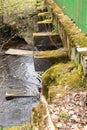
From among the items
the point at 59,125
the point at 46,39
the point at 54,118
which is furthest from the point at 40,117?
the point at 46,39

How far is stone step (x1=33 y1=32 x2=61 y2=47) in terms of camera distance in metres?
8.64

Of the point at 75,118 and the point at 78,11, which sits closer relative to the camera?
the point at 75,118

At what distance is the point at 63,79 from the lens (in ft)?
18.2

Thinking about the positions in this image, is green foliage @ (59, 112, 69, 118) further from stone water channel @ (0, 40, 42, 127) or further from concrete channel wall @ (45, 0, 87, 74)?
stone water channel @ (0, 40, 42, 127)

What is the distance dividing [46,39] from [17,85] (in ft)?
6.47

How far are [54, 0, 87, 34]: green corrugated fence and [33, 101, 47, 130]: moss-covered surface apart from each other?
77.6 inches

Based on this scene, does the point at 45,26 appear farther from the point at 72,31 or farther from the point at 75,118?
the point at 75,118

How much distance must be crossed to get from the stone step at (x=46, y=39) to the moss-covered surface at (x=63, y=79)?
2.46 meters

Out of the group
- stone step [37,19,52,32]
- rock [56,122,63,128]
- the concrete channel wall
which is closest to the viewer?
rock [56,122,63,128]

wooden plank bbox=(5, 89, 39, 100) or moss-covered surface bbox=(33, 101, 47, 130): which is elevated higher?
moss-covered surface bbox=(33, 101, 47, 130)

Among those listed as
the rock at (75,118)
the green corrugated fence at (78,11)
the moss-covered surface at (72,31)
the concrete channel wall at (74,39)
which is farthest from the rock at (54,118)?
the green corrugated fence at (78,11)

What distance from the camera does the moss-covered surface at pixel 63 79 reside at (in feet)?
17.0

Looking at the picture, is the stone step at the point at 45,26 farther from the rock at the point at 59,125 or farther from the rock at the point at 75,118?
the rock at the point at 59,125

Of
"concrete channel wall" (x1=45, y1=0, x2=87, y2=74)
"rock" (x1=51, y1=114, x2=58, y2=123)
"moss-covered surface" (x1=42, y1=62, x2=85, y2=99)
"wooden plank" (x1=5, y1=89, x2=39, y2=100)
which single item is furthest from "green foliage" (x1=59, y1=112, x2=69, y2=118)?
"wooden plank" (x1=5, y1=89, x2=39, y2=100)
